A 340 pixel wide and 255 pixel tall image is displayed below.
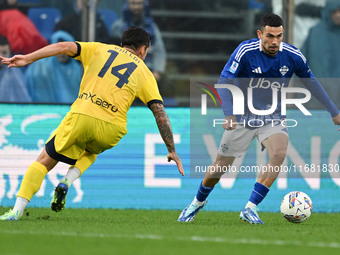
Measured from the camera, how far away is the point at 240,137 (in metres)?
8.14

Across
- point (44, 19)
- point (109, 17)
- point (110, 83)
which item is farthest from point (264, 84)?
A: point (44, 19)

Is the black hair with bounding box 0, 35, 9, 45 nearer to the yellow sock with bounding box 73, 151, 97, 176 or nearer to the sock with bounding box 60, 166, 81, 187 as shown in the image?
the yellow sock with bounding box 73, 151, 97, 176

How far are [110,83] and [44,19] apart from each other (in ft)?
15.1

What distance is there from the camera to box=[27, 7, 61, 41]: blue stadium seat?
11445mm

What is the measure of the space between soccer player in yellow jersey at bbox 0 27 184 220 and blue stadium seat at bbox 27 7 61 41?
4253 mm

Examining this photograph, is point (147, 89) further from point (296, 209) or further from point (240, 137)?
point (296, 209)

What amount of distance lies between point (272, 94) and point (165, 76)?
3.65 meters

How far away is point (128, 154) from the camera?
415 inches

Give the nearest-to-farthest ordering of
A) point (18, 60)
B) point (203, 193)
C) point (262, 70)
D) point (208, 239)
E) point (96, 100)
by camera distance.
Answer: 1. point (208, 239)
2. point (18, 60)
3. point (96, 100)
4. point (262, 70)
5. point (203, 193)

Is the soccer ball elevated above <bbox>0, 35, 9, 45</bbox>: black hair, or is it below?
below

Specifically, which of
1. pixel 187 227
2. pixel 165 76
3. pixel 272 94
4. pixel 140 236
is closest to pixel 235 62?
pixel 272 94

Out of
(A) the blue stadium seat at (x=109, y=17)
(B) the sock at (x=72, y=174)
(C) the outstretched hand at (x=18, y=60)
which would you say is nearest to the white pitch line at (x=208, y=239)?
(B) the sock at (x=72, y=174)

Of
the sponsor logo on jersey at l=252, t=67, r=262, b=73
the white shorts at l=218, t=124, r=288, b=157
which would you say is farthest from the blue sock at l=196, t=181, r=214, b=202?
the sponsor logo on jersey at l=252, t=67, r=262, b=73

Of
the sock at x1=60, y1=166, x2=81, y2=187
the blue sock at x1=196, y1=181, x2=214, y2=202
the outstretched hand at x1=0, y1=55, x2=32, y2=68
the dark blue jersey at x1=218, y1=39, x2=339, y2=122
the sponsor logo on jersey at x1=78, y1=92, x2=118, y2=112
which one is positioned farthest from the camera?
the blue sock at x1=196, y1=181, x2=214, y2=202
